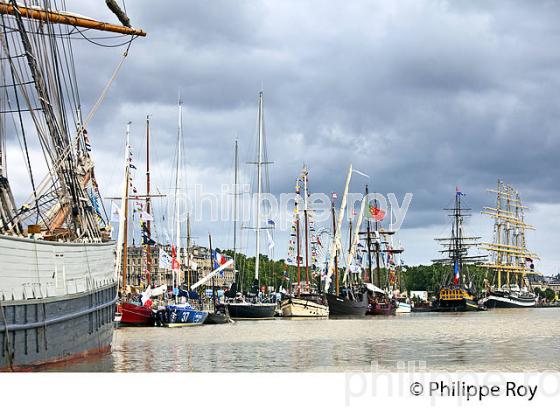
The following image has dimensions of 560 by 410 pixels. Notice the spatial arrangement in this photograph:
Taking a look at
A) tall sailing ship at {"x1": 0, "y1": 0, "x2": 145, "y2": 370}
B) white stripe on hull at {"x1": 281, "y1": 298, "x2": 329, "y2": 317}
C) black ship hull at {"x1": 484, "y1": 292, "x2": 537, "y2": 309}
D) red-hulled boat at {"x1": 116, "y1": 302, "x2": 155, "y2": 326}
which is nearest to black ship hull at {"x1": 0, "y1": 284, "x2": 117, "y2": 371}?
tall sailing ship at {"x1": 0, "y1": 0, "x2": 145, "y2": 370}

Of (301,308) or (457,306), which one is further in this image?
(457,306)

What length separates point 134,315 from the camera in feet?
196

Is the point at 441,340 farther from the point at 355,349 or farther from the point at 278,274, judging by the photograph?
the point at 278,274

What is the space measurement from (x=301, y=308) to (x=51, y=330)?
52.1 metres

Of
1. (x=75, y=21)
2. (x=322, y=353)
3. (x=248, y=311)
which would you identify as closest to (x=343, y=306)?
(x=248, y=311)

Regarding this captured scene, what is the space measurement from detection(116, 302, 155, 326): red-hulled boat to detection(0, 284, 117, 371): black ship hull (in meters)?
24.9

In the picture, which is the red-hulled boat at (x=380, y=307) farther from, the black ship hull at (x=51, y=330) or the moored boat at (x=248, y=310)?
the black ship hull at (x=51, y=330)

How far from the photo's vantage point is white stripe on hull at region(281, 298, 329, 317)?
76250mm

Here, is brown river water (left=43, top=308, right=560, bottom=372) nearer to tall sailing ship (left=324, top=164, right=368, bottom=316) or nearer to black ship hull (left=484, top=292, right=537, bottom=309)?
tall sailing ship (left=324, top=164, right=368, bottom=316)

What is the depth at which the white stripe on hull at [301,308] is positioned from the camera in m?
76.2

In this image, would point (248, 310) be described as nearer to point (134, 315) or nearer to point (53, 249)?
point (134, 315)

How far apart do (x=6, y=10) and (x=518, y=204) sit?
130 meters

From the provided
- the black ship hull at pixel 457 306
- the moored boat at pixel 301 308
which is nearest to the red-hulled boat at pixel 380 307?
the moored boat at pixel 301 308

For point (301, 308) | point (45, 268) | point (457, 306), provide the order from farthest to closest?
Answer: point (457, 306), point (301, 308), point (45, 268)
